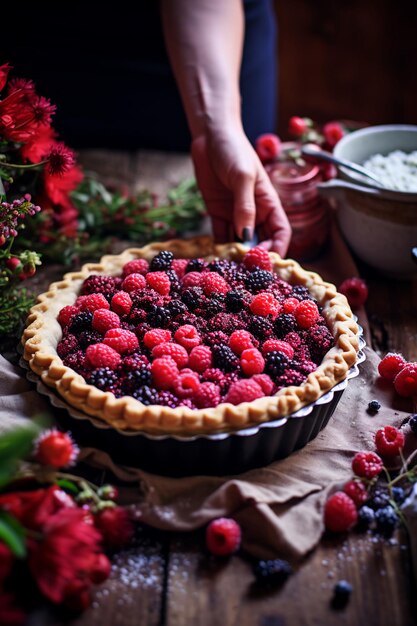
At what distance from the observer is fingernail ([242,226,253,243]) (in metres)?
2.57

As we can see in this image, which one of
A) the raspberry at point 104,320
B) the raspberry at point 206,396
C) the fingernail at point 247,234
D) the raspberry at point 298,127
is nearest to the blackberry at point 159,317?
the raspberry at point 104,320

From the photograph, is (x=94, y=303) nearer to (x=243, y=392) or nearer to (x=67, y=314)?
(x=67, y=314)

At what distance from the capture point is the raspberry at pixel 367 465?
1.93 m

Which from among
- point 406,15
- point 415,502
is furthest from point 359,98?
point 415,502

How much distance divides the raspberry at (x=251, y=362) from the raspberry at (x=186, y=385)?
0.15 metres

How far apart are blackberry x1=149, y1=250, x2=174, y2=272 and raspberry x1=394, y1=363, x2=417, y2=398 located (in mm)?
873

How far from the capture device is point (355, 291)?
2.64 meters

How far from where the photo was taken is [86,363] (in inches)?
80.4

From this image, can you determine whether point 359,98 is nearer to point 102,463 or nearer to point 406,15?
point 406,15

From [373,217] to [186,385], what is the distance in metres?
1.18

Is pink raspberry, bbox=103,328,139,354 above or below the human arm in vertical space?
below

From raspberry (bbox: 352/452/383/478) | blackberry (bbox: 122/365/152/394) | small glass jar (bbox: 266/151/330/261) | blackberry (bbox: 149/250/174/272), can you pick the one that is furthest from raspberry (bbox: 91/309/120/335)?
small glass jar (bbox: 266/151/330/261)

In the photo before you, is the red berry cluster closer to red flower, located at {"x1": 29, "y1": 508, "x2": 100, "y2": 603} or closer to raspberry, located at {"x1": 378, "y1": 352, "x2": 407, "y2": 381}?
raspberry, located at {"x1": 378, "y1": 352, "x2": 407, "y2": 381}

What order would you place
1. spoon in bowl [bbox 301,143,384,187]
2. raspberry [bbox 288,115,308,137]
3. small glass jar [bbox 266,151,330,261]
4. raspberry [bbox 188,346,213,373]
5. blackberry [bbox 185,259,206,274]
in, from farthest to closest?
raspberry [bbox 288,115,308,137], small glass jar [bbox 266,151,330,261], spoon in bowl [bbox 301,143,384,187], blackberry [bbox 185,259,206,274], raspberry [bbox 188,346,213,373]
